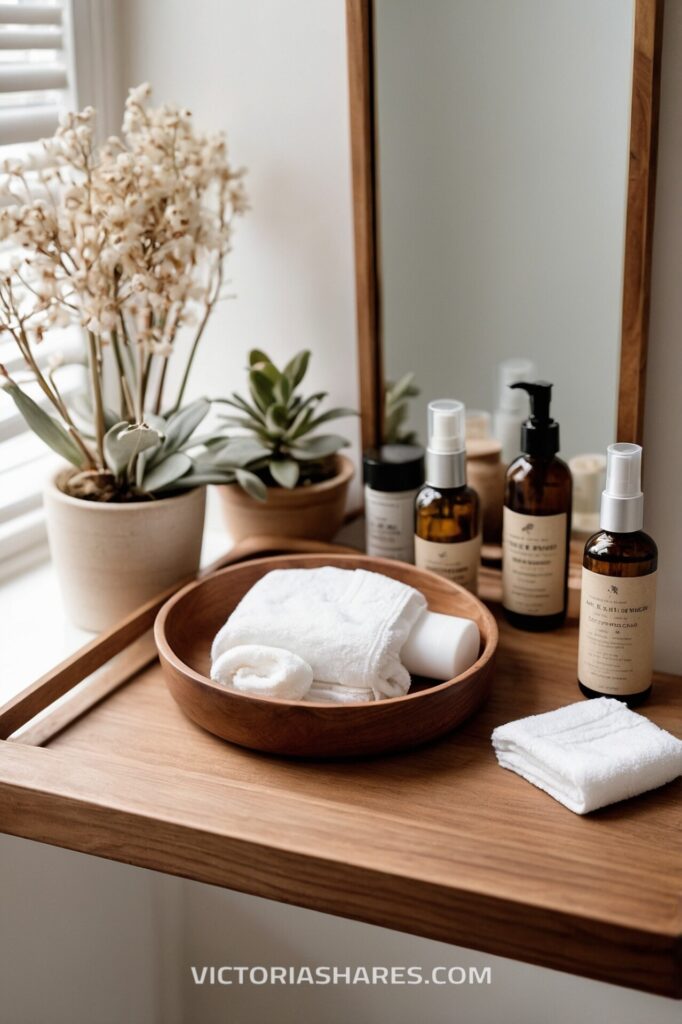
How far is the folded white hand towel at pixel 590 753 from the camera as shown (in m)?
0.72

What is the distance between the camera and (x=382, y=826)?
669 millimetres

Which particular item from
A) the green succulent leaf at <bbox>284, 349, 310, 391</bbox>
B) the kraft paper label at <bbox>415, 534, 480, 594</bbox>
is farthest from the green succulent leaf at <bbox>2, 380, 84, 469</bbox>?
the kraft paper label at <bbox>415, 534, 480, 594</bbox>

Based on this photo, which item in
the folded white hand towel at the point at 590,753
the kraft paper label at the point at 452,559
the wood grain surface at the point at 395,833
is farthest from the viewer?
the kraft paper label at the point at 452,559

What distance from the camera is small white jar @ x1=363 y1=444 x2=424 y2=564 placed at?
3.32 feet

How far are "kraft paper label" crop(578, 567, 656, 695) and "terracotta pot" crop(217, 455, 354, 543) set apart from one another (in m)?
0.32

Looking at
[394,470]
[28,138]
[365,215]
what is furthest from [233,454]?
[28,138]

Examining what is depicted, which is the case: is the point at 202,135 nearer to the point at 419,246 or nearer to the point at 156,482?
the point at 419,246

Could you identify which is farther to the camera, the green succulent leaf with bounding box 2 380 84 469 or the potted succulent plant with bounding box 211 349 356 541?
the potted succulent plant with bounding box 211 349 356 541

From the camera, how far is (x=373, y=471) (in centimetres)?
102

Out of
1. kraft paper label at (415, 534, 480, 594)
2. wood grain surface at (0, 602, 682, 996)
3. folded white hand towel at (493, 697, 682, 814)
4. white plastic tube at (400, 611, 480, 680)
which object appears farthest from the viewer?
kraft paper label at (415, 534, 480, 594)

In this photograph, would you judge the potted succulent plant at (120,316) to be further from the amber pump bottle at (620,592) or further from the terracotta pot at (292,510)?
the amber pump bottle at (620,592)

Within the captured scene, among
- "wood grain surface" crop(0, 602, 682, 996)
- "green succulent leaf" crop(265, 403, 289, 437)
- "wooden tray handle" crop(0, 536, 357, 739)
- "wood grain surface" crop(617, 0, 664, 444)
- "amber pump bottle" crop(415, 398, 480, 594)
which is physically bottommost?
"wood grain surface" crop(0, 602, 682, 996)

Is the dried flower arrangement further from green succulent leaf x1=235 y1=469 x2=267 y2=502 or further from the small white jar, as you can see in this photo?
the small white jar

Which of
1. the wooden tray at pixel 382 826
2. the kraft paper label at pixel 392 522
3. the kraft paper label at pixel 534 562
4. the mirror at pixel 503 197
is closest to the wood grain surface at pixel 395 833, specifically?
the wooden tray at pixel 382 826
